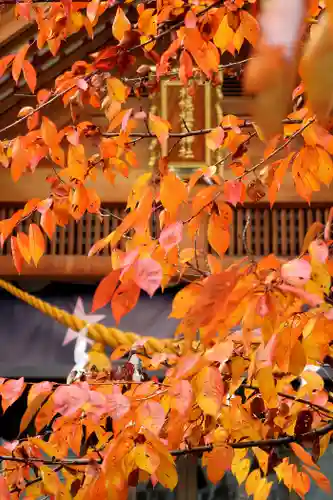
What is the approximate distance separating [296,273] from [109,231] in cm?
380

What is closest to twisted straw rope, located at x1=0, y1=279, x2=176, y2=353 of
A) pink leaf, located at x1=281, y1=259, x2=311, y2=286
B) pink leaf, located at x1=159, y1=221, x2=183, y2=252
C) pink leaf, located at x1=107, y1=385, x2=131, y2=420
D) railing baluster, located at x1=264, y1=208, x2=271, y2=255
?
railing baluster, located at x1=264, y1=208, x2=271, y2=255

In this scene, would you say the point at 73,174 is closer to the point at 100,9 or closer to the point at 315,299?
the point at 100,9

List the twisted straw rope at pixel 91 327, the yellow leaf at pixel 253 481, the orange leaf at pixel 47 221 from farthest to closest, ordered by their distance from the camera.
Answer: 1. the twisted straw rope at pixel 91 327
2. the yellow leaf at pixel 253 481
3. the orange leaf at pixel 47 221

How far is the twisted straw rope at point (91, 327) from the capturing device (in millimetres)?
4688

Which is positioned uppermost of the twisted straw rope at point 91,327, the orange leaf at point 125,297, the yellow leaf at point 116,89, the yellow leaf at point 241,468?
the yellow leaf at point 116,89

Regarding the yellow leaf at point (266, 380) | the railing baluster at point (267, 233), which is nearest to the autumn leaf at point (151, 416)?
the yellow leaf at point (266, 380)

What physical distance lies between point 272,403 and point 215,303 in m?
1.11

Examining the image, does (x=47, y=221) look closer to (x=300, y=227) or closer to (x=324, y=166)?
(x=324, y=166)

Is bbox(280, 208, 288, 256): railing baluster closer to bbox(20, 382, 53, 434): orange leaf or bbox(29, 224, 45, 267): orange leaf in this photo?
bbox(29, 224, 45, 267): orange leaf

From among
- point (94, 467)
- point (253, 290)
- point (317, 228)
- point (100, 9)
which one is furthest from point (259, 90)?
point (100, 9)

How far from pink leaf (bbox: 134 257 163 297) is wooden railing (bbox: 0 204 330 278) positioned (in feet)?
10.5

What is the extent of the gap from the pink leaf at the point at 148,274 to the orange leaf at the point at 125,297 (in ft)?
0.50

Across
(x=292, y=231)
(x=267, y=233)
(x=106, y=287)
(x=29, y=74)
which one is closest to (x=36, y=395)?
(x=106, y=287)

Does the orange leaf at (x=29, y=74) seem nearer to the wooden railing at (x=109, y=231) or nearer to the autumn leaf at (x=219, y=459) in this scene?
the wooden railing at (x=109, y=231)
